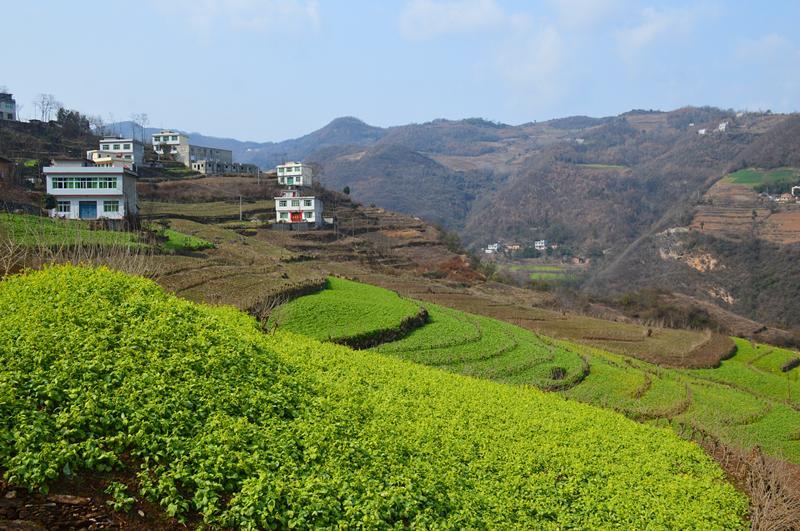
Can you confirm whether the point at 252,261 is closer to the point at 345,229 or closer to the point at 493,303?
the point at 493,303

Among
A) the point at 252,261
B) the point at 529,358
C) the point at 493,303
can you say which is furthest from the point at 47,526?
the point at 493,303

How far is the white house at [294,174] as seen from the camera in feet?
304

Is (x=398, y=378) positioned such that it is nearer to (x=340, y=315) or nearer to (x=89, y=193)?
(x=340, y=315)

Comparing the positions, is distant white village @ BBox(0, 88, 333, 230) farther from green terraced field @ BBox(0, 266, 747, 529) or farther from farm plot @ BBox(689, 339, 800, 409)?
farm plot @ BBox(689, 339, 800, 409)

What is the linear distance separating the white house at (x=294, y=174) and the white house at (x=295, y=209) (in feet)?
61.2

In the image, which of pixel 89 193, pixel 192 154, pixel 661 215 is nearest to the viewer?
pixel 89 193

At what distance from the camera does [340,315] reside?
89.6 feet

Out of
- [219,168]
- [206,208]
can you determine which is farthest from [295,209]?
[219,168]

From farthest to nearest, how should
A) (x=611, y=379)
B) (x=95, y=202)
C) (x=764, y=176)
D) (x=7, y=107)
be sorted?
1. (x=764, y=176)
2. (x=7, y=107)
3. (x=95, y=202)
4. (x=611, y=379)

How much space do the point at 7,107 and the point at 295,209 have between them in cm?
4307

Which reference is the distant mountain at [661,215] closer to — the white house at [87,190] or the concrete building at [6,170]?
the white house at [87,190]

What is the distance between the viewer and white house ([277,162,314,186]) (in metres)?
92.7

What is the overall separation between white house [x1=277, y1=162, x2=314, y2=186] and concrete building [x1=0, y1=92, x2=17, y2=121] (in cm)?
3528

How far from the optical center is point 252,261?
39.0 metres
